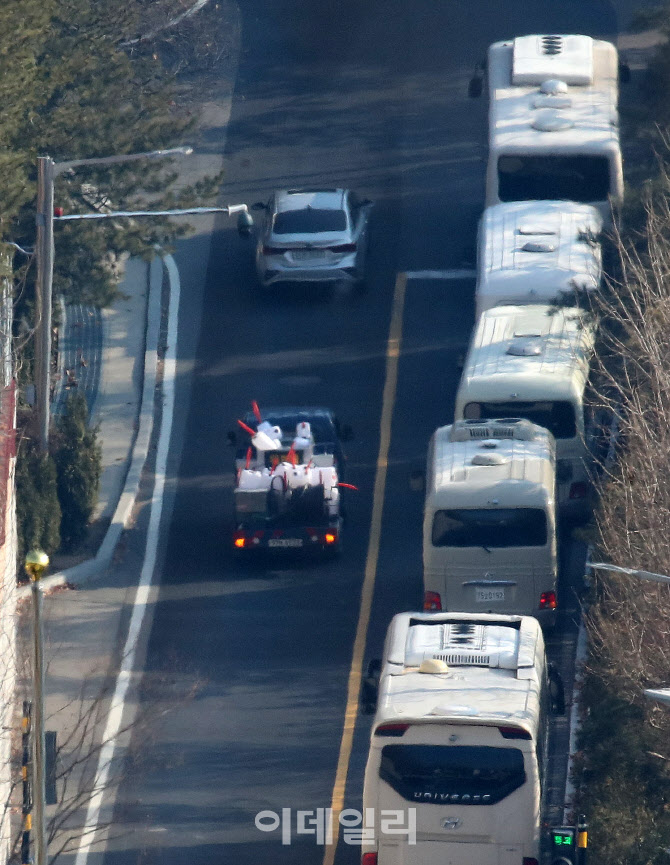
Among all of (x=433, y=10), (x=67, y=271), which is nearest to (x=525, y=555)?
(x=67, y=271)

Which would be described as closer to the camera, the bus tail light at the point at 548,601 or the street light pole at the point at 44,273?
the bus tail light at the point at 548,601

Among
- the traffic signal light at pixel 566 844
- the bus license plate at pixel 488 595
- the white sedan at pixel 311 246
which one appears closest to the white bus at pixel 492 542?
the bus license plate at pixel 488 595

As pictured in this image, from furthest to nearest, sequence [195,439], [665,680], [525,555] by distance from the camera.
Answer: [195,439] < [525,555] < [665,680]

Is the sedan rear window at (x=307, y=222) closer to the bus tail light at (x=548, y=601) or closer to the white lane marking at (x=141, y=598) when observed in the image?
the white lane marking at (x=141, y=598)

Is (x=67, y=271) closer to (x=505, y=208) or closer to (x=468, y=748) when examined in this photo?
(x=505, y=208)

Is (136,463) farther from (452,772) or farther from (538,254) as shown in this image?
(452,772)

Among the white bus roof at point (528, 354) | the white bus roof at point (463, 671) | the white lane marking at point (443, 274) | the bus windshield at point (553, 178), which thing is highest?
the bus windshield at point (553, 178)

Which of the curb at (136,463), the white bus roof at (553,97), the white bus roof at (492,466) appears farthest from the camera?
the white bus roof at (553,97)
